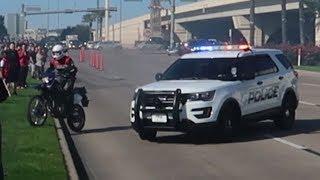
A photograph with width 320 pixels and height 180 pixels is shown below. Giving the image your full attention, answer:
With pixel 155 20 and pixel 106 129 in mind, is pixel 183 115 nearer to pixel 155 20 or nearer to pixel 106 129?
pixel 106 129

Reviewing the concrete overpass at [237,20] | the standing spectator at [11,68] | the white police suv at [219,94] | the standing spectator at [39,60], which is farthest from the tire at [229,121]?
the concrete overpass at [237,20]

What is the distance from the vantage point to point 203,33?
13412 centimetres

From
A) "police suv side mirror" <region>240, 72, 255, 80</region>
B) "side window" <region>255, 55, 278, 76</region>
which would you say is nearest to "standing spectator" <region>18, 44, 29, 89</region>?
"side window" <region>255, 55, 278, 76</region>

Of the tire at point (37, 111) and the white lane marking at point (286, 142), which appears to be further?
the tire at point (37, 111)

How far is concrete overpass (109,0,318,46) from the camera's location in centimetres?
8888

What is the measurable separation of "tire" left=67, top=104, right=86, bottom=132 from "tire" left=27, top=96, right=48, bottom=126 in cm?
56

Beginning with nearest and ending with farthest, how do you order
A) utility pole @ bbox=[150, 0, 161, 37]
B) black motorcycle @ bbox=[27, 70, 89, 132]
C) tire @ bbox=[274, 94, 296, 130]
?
1. black motorcycle @ bbox=[27, 70, 89, 132]
2. tire @ bbox=[274, 94, 296, 130]
3. utility pole @ bbox=[150, 0, 161, 37]

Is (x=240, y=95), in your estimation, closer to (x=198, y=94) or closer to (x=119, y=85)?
(x=198, y=94)

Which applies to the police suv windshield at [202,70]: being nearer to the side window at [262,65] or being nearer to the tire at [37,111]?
the side window at [262,65]

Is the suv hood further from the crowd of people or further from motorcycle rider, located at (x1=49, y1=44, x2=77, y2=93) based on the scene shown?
the crowd of people

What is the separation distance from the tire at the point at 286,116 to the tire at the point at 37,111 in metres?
4.88

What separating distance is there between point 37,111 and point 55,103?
412mm

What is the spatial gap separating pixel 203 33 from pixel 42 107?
118 metres

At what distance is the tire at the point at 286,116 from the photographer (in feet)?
57.0
